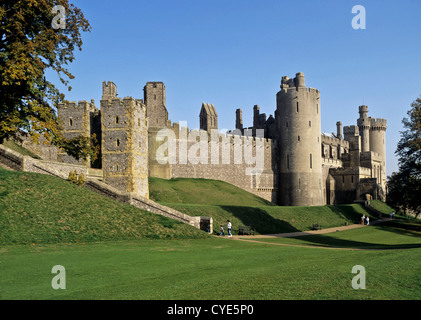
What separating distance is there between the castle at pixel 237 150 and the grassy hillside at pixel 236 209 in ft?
10.4

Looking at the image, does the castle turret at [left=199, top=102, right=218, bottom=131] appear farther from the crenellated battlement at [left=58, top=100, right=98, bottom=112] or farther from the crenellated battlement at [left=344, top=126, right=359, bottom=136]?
the crenellated battlement at [left=344, top=126, right=359, bottom=136]

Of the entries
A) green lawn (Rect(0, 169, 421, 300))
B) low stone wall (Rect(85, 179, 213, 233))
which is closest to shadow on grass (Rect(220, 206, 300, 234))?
green lawn (Rect(0, 169, 421, 300))

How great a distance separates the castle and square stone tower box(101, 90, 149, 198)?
0.09m

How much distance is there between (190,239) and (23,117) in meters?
11.5

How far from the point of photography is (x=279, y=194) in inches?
2441

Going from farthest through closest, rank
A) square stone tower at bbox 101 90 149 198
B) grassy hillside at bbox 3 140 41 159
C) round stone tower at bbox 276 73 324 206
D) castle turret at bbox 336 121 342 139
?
1. castle turret at bbox 336 121 342 139
2. round stone tower at bbox 276 73 324 206
3. grassy hillside at bbox 3 140 41 159
4. square stone tower at bbox 101 90 149 198

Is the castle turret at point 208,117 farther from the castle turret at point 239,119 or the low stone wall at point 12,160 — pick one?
the low stone wall at point 12,160

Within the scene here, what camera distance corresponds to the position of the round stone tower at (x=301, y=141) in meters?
59.0

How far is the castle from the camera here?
123ft

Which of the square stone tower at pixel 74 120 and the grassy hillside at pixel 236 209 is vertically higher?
the square stone tower at pixel 74 120

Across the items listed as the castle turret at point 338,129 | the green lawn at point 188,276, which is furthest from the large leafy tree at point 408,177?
the castle turret at point 338,129

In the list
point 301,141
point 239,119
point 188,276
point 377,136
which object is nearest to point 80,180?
point 188,276

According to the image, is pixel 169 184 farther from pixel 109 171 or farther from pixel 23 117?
pixel 23 117

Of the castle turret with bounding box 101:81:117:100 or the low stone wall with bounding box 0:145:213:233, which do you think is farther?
the castle turret with bounding box 101:81:117:100
